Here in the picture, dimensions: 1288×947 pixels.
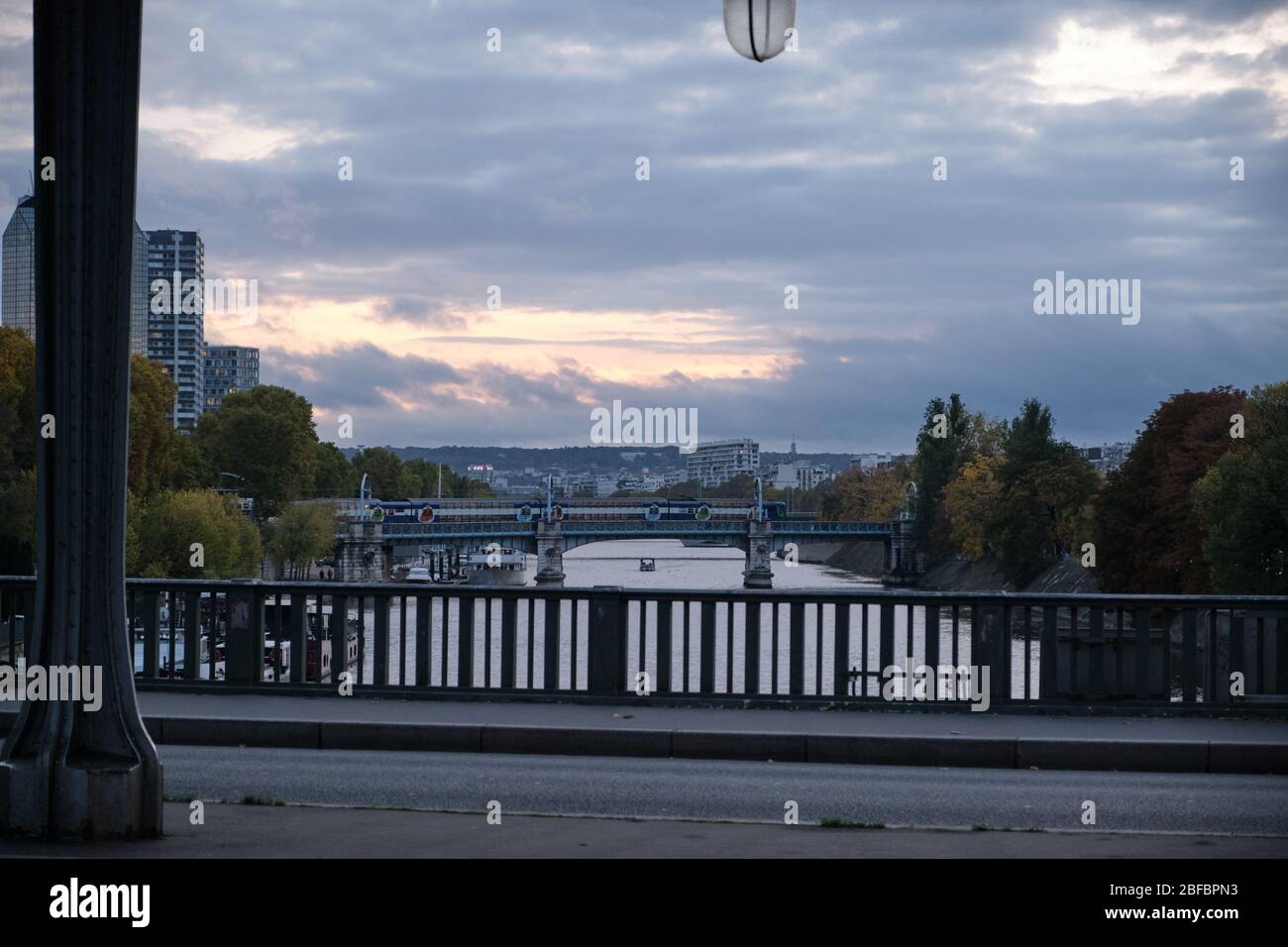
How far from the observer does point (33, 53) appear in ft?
22.8

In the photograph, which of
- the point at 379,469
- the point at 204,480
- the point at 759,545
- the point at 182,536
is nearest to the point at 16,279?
Result: the point at 182,536

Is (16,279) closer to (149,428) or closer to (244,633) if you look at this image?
(149,428)

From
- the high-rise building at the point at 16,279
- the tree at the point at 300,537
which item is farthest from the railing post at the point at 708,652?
the tree at the point at 300,537

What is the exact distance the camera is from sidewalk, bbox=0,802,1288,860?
7.16 meters

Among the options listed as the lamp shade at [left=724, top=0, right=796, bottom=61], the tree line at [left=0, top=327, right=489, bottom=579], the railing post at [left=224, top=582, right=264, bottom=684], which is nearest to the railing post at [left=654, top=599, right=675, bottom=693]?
the railing post at [left=224, top=582, right=264, bottom=684]

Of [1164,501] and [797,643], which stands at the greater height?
[1164,501]

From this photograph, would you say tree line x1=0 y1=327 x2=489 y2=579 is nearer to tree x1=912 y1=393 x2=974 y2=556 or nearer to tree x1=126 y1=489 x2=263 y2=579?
tree x1=126 y1=489 x2=263 y2=579

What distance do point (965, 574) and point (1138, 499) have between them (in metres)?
34.4

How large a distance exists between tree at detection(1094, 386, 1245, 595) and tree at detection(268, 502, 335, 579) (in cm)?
4844

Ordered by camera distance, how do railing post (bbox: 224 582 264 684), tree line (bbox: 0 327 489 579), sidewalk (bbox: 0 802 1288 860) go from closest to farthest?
sidewalk (bbox: 0 802 1288 860) < railing post (bbox: 224 582 264 684) < tree line (bbox: 0 327 489 579)

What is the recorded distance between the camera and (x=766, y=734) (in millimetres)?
11227
